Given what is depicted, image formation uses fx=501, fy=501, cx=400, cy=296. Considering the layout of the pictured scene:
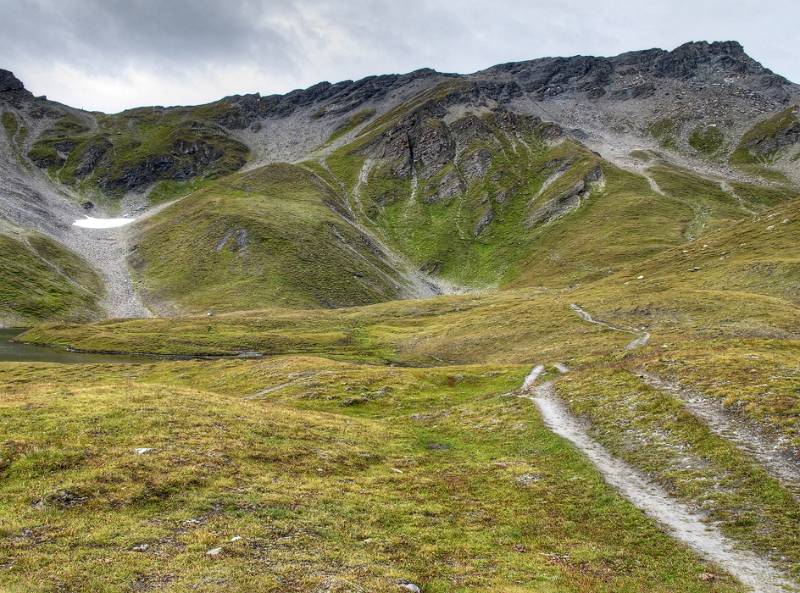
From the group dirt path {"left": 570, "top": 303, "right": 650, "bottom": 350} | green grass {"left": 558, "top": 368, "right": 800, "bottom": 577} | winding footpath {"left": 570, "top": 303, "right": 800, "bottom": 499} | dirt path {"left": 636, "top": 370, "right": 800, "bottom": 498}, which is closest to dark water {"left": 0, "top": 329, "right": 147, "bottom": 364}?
dirt path {"left": 570, "top": 303, "right": 650, "bottom": 350}

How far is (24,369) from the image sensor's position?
8044 cm

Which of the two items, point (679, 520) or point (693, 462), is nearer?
point (679, 520)

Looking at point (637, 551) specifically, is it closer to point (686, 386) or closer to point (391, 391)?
point (686, 386)

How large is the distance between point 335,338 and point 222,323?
35941 millimetres

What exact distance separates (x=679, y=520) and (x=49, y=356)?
11655cm

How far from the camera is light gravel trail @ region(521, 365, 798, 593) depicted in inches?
653

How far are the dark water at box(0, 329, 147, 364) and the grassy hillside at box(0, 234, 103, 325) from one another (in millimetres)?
39130

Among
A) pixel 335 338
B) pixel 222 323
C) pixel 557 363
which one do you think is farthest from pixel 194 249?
pixel 557 363

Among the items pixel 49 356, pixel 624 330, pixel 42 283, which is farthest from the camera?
pixel 42 283

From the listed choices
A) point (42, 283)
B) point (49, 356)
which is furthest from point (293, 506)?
point (42, 283)

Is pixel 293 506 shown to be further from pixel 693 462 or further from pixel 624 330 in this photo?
pixel 624 330

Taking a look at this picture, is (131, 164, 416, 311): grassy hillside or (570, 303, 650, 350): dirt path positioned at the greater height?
(131, 164, 416, 311): grassy hillside

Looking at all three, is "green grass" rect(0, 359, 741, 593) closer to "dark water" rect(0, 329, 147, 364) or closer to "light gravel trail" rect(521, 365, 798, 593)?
"light gravel trail" rect(521, 365, 798, 593)

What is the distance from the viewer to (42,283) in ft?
540
